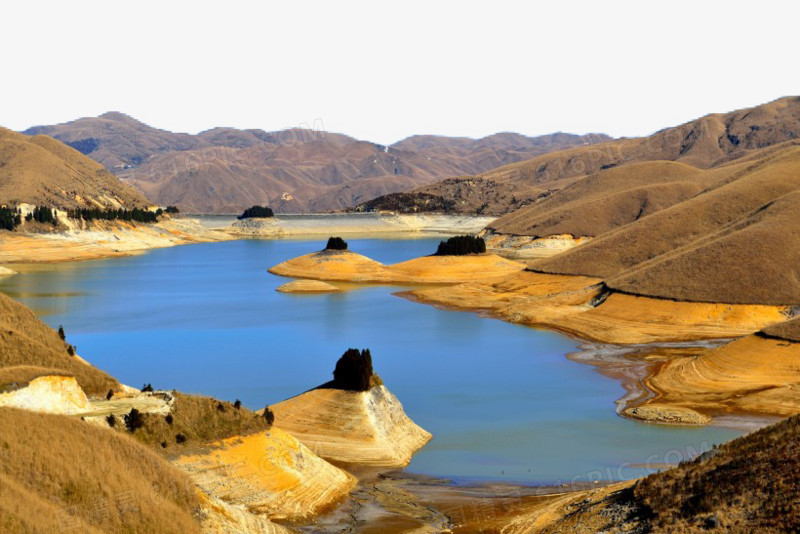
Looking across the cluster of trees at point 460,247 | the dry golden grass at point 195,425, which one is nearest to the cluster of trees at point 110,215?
the cluster of trees at point 460,247

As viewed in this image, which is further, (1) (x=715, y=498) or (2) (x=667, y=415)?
(2) (x=667, y=415)

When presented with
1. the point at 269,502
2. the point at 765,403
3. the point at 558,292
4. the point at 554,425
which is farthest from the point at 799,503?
the point at 558,292

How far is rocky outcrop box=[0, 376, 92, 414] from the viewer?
81.3 feet

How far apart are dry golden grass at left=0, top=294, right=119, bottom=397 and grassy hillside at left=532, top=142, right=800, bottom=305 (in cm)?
5570

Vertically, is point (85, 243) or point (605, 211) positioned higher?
point (605, 211)

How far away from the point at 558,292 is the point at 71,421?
253ft

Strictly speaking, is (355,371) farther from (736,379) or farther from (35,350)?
(736,379)

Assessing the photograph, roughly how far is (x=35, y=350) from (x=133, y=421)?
5691mm

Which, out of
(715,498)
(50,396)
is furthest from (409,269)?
(715,498)

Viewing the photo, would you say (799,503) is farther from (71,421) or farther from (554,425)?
(554,425)

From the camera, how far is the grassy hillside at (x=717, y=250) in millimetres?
A: 75938

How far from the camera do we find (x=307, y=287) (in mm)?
104188

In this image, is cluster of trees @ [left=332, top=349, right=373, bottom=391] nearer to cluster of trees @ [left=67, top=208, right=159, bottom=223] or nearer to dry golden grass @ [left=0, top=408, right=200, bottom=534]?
dry golden grass @ [left=0, top=408, right=200, bottom=534]

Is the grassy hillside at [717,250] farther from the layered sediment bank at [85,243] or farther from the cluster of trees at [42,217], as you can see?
the cluster of trees at [42,217]
